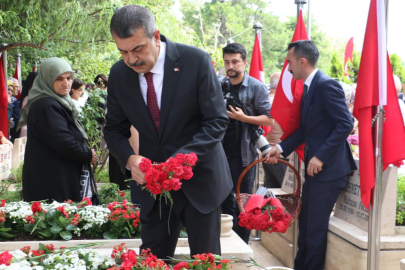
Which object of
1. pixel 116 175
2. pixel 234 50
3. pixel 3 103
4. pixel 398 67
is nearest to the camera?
pixel 234 50

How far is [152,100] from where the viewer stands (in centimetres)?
274

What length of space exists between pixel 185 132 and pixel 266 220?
1985 mm

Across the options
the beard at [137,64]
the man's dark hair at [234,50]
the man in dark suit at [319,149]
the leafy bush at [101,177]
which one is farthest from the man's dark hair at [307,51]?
the leafy bush at [101,177]

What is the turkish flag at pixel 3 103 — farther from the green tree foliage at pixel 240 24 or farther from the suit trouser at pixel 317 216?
the green tree foliage at pixel 240 24

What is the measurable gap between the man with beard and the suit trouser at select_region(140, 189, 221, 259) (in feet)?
7.67

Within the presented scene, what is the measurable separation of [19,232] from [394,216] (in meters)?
2.80

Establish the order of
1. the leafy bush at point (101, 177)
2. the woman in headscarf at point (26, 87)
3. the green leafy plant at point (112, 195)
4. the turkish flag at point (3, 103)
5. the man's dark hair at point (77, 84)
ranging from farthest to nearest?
the woman in headscarf at point (26, 87) → the turkish flag at point (3, 103) → the leafy bush at point (101, 177) → the man's dark hair at point (77, 84) → the green leafy plant at point (112, 195)

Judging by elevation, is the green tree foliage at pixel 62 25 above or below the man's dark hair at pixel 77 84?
above

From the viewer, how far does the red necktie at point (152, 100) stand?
274 cm

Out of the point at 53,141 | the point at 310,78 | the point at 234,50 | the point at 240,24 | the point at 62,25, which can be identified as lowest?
the point at 53,141

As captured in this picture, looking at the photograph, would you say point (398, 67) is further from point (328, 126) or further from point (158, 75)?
point (158, 75)

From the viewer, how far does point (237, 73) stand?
5.29 m

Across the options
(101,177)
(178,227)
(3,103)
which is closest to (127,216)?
(178,227)

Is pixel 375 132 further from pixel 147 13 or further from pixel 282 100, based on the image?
pixel 147 13
